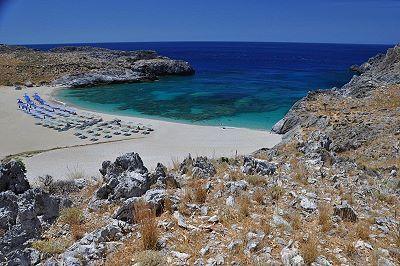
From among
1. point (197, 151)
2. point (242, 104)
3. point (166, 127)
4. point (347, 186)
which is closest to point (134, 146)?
point (197, 151)

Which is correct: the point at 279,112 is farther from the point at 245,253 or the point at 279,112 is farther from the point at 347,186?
the point at 245,253

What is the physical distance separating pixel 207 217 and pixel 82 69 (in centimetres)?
8334

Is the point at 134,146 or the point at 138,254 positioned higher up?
the point at 138,254

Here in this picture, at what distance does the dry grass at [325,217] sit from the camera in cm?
852

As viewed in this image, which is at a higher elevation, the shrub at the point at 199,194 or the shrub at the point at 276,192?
the shrub at the point at 199,194

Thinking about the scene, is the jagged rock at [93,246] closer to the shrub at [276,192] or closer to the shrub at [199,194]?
the shrub at [199,194]

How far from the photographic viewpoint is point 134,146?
104ft

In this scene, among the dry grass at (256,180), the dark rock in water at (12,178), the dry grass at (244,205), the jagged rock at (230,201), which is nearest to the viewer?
the dry grass at (244,205)

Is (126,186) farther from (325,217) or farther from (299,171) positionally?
(299,171)

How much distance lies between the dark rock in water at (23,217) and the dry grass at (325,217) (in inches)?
255

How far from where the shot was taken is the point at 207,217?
29.3 feet

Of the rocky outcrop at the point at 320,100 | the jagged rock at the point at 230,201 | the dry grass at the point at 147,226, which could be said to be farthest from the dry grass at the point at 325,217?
the rocky outcrop at the point at 320,100

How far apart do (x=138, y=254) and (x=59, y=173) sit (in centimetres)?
1804

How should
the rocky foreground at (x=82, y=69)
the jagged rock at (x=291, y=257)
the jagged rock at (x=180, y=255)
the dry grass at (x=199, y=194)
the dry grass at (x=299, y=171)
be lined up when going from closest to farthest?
the jagged rock at (x=291, y=257)
the jagged rock at (x=180, y=255)
the dry grass at (x=199, y=194)
the dry grass at (x=299, y=171)
the rocky foreground at (x=82, y=69)
